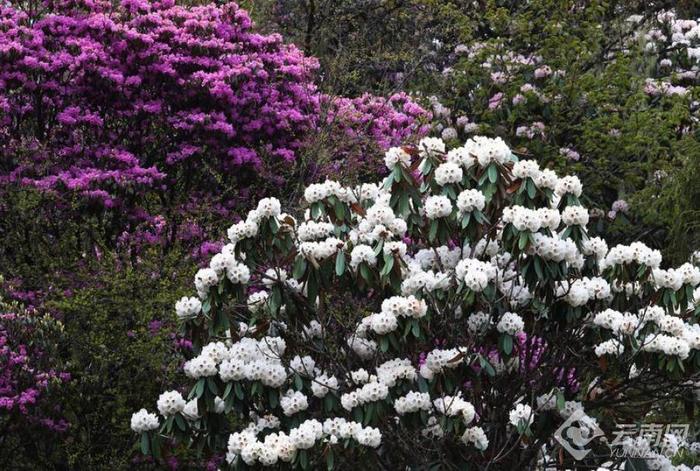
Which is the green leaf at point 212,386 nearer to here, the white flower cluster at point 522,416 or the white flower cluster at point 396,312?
the white flower cluster at point 396,312

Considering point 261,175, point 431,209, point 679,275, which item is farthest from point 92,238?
point 679,275

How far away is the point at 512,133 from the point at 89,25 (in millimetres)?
4813

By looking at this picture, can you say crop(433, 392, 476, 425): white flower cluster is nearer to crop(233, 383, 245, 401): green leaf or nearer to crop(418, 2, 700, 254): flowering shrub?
crop(233, 383, 245, 401): green leaf

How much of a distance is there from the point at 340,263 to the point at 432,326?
23.1 inches

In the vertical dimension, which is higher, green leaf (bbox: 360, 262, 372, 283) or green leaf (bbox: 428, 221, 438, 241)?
green leaf (bbox: 428, 221, 438, 241)

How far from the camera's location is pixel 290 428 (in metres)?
5.04

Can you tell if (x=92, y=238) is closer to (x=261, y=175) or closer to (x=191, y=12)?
(x=261, y=175)

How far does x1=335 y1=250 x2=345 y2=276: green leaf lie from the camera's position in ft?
16.1

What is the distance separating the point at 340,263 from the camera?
16.1ft

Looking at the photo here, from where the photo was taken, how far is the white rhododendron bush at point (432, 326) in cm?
480

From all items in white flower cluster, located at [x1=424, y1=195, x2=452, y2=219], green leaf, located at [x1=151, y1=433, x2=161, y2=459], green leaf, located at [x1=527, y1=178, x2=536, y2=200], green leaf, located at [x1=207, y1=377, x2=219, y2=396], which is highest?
green leaf, located at [x1=527, y1=178, x2=536, y2=200]

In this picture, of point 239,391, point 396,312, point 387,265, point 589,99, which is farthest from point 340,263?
point 589,99

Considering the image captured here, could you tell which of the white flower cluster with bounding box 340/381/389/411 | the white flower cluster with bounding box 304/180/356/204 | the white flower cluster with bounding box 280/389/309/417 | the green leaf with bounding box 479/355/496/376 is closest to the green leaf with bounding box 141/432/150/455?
the white flower cluster with bounding box 280/389/309/417

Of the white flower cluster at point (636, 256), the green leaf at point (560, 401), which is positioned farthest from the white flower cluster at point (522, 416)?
the white flower cluster at point (636, 256)
